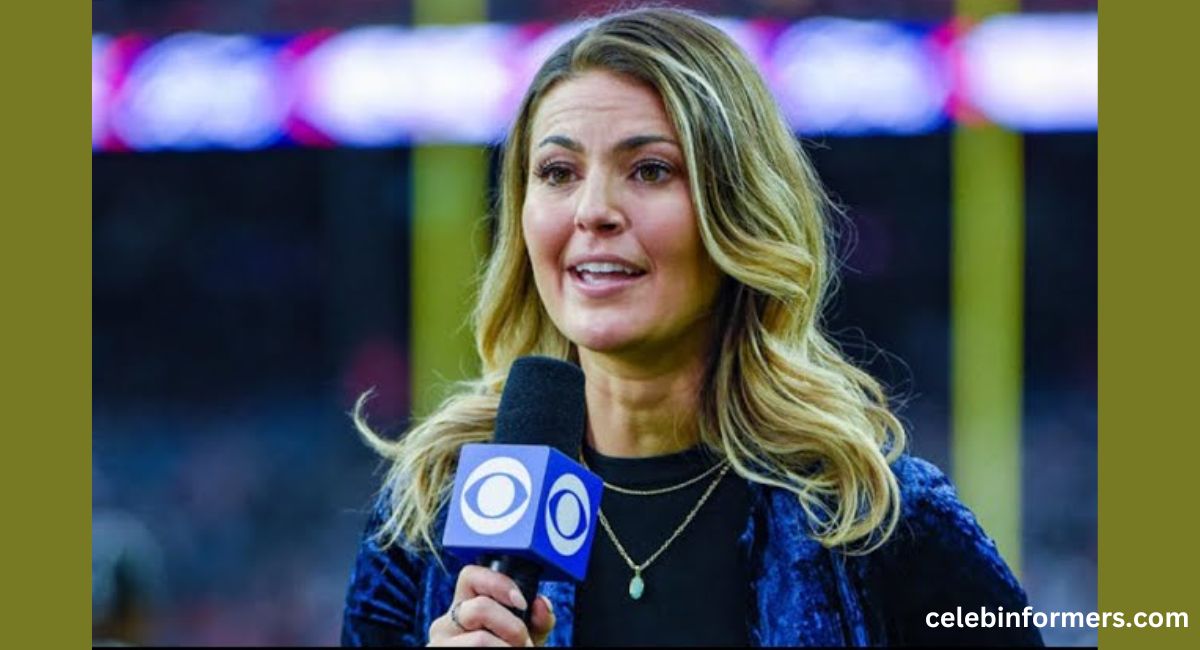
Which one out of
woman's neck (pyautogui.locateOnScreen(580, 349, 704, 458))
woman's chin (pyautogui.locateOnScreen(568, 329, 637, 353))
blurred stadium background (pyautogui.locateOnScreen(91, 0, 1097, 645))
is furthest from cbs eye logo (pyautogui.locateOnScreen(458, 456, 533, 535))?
blurred stadium background (pyautogui.locateOnScreen(91, 0, 1097, 645))

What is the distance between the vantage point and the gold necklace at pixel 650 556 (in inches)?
75.0

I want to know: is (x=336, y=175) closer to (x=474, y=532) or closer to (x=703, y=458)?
(x=703, y=458)

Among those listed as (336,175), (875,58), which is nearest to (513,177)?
(875,58)

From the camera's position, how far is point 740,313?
1.99 meters

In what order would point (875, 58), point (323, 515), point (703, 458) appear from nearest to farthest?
point (703, 458)
point (875, 58)
point (323, 515)

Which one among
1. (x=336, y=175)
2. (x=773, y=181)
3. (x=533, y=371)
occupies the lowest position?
(x=533, y=371)

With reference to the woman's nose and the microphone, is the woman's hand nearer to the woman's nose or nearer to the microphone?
the microphone

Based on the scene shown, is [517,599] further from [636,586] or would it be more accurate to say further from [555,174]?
[555,174]

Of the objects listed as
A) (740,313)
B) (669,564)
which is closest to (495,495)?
(669,564)

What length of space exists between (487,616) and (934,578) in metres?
0.61

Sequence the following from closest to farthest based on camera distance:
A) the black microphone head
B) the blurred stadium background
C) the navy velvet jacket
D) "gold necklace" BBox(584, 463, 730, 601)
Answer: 1. the black microphone head
2. the navy velvet jacket
3. "gold necklace" BBox(584, 463, 730, 601)
4. the blurred stadium background

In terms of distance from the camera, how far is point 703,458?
6.46 feet

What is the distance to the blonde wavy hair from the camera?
1872 mm

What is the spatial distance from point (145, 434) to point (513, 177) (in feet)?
17.9
